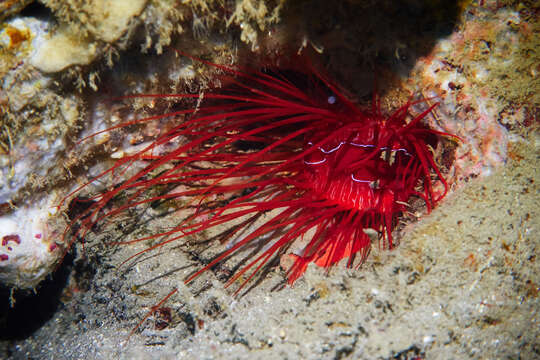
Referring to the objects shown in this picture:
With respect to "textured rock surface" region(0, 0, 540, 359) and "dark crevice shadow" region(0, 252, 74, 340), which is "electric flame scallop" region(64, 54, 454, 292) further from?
"dark crevice shadow" region(0, 252, 74, 340)

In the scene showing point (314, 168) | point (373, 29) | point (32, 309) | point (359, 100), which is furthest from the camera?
point (32, 309)

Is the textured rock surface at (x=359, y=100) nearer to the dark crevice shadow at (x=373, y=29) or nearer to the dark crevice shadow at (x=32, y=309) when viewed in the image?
the dark crevice shadow at (x=373, y=29)

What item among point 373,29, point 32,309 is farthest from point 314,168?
point 32,309

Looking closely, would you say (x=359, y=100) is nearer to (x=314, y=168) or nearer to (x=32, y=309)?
(x=314, y=168)

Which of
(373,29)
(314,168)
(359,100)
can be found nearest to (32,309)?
(314,168)

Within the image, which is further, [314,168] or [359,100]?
[314,168]

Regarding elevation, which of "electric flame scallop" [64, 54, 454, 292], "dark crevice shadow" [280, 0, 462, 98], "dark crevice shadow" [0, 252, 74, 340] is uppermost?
"dark crevice shadow" [280, 0, 462, 98]

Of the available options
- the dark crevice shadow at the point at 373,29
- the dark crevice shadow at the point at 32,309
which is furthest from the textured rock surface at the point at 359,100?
the dark crevice shadow at the point at 32,309

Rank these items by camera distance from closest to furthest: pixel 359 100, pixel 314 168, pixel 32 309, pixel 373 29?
pixel 373 29, pixel 359 100, pixel 314 168, pixel 32 309

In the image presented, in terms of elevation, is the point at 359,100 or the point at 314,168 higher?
the point at 359,100

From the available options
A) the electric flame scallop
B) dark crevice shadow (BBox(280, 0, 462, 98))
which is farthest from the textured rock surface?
the electric flame scallop

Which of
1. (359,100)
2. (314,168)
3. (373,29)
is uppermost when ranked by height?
(373,29)

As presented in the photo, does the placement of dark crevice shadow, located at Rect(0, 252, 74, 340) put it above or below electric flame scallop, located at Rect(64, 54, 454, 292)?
below
